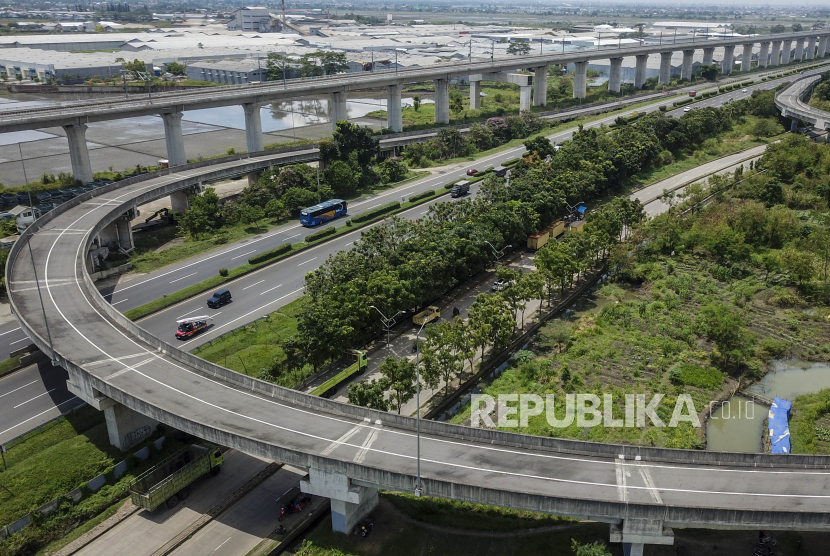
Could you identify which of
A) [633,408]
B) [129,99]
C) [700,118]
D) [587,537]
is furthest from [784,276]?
[129,99]

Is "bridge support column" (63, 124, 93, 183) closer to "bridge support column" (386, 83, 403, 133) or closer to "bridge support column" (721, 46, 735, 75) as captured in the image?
"bridge support column" (386, 83, 403, 133)

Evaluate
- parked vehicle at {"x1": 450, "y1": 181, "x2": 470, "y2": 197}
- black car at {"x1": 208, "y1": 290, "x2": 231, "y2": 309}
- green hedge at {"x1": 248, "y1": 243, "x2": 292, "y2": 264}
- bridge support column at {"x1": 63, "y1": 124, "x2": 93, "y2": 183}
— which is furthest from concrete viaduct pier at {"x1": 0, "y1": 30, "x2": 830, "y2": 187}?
parked vehicle at {"x1": 450, "y1": 181, "x2": 470, "y2": 197}

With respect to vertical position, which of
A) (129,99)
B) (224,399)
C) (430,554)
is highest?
(129,99)

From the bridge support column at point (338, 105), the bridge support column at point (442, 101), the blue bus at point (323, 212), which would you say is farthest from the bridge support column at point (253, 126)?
the bridge support column at point (442, 101)

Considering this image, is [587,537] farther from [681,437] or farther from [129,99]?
[129,99]

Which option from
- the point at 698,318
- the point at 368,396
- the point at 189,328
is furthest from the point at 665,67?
the point at 368,396

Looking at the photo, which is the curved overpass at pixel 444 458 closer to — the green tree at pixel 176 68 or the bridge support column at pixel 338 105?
the bridge support column at pixel 338 105
